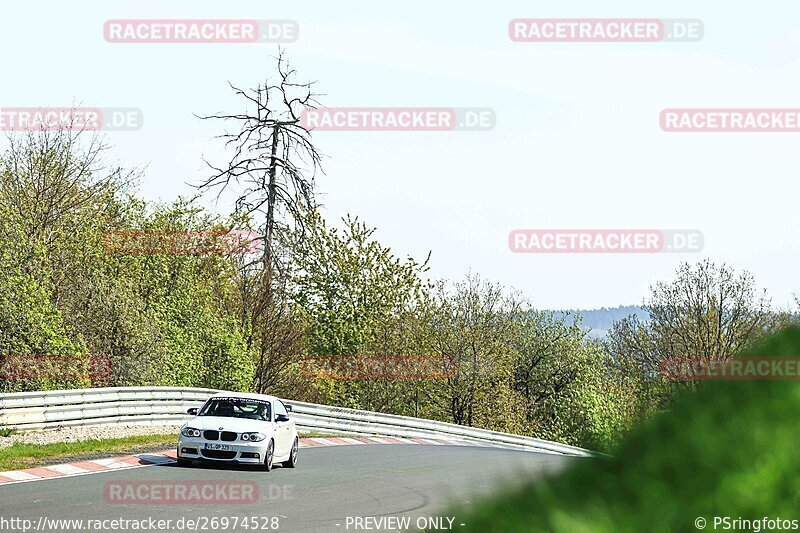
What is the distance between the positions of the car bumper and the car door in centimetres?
66

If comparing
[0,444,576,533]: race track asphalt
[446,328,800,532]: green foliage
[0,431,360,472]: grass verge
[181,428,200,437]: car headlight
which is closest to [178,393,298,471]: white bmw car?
[181,428,200,437]: car headlight

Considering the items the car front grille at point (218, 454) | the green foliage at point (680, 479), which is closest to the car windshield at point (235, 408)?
the car front grille at point (218, 454)

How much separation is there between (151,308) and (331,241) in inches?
803

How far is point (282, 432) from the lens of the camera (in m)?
19.9

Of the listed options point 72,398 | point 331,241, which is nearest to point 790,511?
point 72,398

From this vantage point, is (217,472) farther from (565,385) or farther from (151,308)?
(565,385)

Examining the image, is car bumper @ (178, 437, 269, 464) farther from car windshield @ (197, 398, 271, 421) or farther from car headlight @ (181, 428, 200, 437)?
car windshield @ (197, 398, 271, 421)

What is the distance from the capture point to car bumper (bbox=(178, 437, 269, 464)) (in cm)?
1869

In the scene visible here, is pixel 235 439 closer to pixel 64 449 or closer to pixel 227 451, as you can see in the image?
pixel 227 451

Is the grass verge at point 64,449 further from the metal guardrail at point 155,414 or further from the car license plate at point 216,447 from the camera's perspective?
the car license plate at point 216,447

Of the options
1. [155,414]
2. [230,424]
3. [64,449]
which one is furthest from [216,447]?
[155,414]

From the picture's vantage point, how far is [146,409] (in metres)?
28.6

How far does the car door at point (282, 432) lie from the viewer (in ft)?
64.3

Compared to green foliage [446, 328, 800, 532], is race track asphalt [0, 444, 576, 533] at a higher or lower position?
lower
